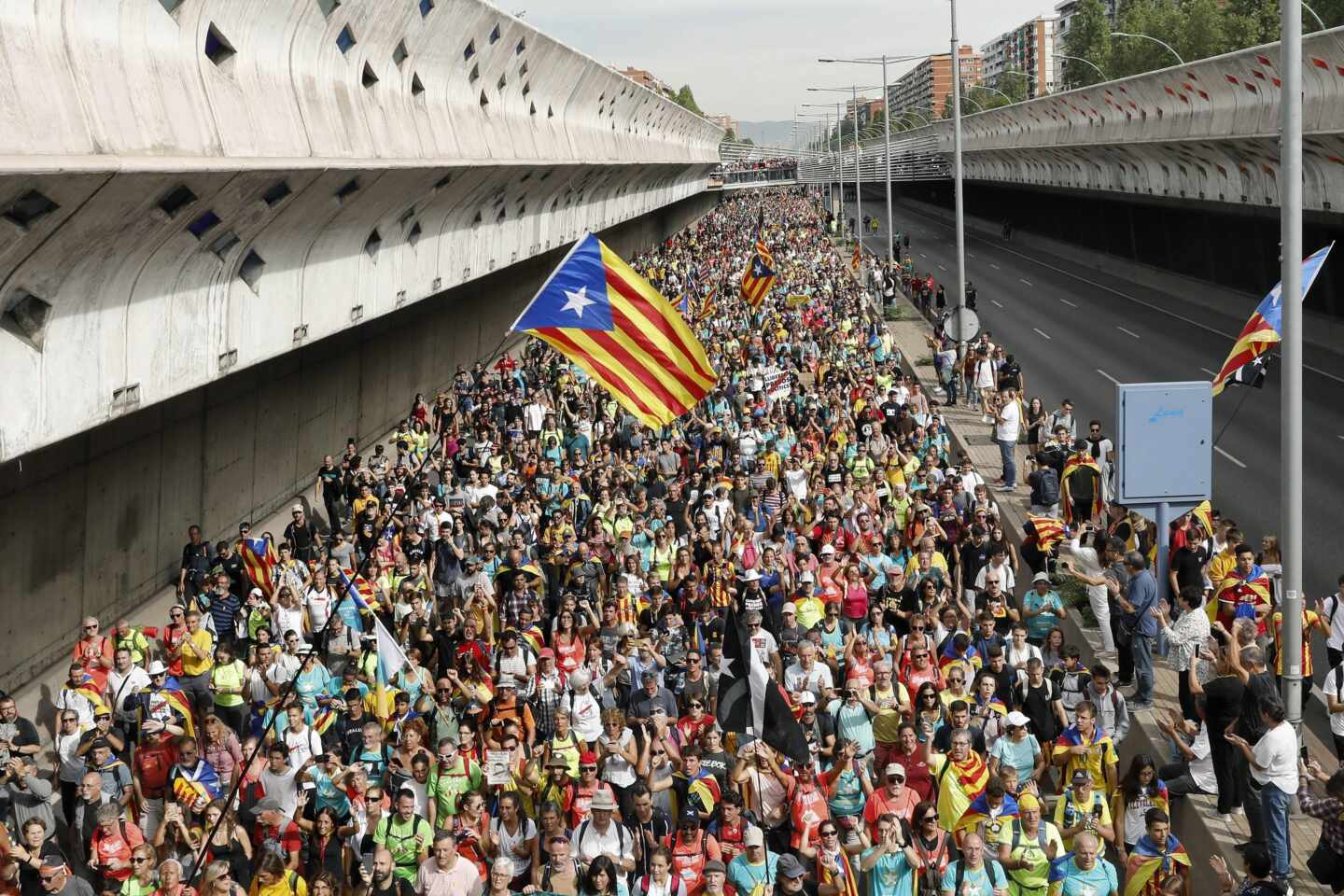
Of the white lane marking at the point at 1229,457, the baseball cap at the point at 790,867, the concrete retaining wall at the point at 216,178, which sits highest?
the concrete retaining wall at the point at 216,178

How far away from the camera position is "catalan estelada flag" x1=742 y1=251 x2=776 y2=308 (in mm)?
32469

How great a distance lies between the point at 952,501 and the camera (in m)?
17.4

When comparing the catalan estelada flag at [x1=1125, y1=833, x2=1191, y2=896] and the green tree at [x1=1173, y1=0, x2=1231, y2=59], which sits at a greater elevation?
the green tree at [x1=1173, y1=0, x2=1231, y2=59]

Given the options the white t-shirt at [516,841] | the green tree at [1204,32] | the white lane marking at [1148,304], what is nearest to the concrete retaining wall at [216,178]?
the white t-shirt at [516,841]

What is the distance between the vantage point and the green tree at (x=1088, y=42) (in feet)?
444

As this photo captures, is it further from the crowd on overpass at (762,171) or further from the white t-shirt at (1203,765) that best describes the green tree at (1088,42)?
the white t-shirt at (1203,765)

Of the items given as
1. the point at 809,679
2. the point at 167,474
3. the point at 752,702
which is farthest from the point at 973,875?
the point at 167,474

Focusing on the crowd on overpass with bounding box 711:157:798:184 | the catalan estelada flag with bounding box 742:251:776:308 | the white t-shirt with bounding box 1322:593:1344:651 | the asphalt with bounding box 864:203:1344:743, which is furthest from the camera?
the crowd on overpass with bounding box 711:157:798:184

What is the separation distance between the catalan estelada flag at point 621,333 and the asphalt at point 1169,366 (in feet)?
20.1

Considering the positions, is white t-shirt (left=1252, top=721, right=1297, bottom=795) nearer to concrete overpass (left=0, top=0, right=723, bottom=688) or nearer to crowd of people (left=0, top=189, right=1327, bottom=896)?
crowd of people (left=0, top=189, right=1327, bottom=896)

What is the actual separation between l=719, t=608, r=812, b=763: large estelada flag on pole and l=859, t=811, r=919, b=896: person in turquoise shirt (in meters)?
1.30

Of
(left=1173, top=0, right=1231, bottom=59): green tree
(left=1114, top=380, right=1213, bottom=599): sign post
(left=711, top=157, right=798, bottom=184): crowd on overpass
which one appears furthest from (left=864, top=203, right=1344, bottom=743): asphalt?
(left=711, top=157, right=798, bottom=184): crowd on overpass

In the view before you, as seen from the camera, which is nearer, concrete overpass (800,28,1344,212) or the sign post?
the sign post

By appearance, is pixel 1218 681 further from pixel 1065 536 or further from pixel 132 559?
pixel 132 559
